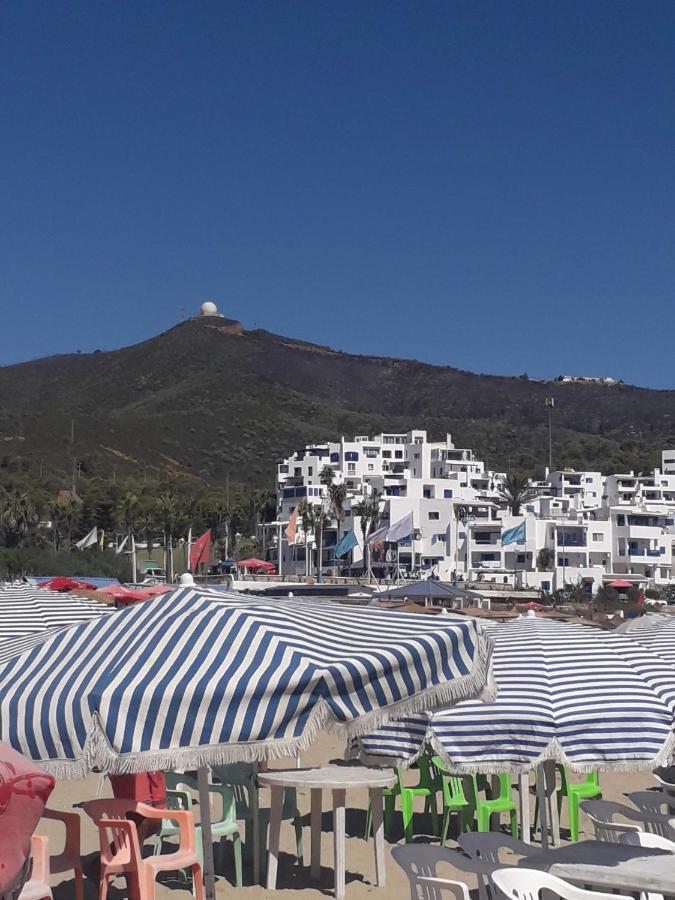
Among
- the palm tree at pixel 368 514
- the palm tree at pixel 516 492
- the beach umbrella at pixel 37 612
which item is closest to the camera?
the beach umbrella at pixel 37 612

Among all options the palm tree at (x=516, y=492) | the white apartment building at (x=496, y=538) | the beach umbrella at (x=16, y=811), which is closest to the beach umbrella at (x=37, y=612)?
the beach umbrella at (x=16, y=811)

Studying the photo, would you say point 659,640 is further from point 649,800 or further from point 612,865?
point 612,865

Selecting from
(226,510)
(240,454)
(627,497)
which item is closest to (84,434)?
(240,454)

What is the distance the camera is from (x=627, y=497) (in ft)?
311

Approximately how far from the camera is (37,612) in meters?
9.00

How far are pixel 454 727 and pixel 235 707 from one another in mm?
2587

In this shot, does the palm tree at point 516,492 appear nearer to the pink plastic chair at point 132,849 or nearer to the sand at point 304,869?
the sand at point 304,869

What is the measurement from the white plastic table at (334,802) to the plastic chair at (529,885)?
2.38m

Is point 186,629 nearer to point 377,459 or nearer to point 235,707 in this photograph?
point 235,707

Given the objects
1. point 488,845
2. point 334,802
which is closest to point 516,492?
point 334,802

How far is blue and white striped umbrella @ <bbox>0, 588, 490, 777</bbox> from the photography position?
193 inches

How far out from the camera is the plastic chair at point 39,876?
5.96 meters

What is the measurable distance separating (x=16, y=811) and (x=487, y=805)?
303 inches

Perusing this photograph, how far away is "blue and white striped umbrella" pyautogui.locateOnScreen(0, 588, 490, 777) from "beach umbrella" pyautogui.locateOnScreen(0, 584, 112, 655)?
2006mm
